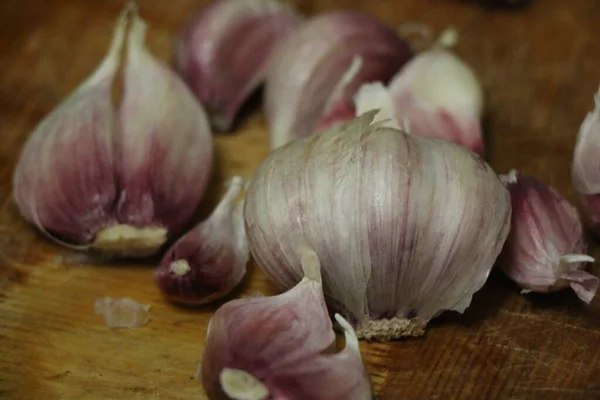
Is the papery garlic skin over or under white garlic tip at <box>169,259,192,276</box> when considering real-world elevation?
over

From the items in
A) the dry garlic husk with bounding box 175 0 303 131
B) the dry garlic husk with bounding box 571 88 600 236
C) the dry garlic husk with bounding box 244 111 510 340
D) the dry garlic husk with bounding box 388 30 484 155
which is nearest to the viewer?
the dry garlic husk with bounding box 244 111 510 340

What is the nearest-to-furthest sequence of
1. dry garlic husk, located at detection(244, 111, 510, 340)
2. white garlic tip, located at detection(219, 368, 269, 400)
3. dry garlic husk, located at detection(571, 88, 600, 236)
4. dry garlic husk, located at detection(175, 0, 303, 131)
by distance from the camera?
white garlic tip, located at detection(219, 368, 269, 400) < dry garlic husk, located at detection(244, 111, 510, 340) < dry garlic husk, located at detection(571, 88, 600, 236) < dry garlic husk, located at detection(175, 0, 303, 131)

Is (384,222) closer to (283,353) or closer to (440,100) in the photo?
(283,353)

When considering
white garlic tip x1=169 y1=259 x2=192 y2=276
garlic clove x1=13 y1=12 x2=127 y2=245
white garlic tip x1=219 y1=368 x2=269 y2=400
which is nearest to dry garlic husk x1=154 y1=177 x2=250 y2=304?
white garlic tip x1=169 y1=259 x2=192 y2=276

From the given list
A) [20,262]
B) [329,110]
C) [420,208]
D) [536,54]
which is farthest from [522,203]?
[20,262]

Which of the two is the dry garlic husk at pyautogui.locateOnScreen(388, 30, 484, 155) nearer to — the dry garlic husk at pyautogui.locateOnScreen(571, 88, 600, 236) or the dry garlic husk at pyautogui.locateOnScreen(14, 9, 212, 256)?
the dry garlic husk at pyautogui.locateOnScreen(571, 88, 600, 236)

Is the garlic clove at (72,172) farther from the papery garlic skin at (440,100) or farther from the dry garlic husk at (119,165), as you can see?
the papery garlic skin at (440,100)

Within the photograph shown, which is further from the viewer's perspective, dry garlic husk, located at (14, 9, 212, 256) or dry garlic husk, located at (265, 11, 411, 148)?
dry garlic husk, located at (265, 11, 411, 148)
